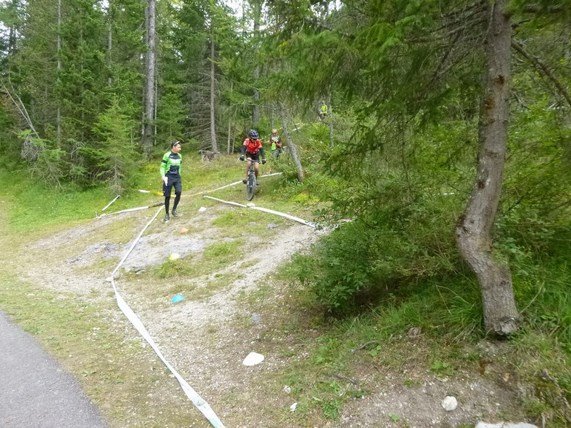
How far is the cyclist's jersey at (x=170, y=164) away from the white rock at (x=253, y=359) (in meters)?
6.93

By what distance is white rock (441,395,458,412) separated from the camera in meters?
2.97

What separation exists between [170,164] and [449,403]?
9025 millimetres

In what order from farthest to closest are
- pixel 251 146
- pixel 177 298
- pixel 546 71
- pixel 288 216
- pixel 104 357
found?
pixel 251 146 → pixel 288 216 → pixel 177 298 → pixel 104 357 → pixel 546 71

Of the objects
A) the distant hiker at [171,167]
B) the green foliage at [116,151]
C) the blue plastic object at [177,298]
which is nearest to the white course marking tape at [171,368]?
the blue plastic object at [177,298]

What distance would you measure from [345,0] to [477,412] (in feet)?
10.7

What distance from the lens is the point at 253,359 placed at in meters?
4.47

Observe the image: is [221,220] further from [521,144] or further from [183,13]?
[183,13]

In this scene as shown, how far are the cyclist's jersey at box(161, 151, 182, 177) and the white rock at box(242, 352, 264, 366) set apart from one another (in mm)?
6934

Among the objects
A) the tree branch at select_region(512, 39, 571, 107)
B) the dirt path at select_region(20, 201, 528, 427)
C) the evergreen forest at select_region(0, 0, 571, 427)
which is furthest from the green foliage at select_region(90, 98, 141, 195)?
the tree branch at select_region(512, 39, 571, 107)

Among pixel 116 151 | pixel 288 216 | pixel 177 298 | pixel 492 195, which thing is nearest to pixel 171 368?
pixel 177 298

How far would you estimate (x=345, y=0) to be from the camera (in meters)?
3.18

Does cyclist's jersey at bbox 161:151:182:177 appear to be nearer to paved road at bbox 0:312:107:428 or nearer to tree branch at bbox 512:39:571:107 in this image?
paved road at bbox 0:312:107:428

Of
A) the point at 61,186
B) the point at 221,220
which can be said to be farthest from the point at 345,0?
the point at 61,186

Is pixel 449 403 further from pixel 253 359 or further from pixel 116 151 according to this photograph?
pixel 116 151
